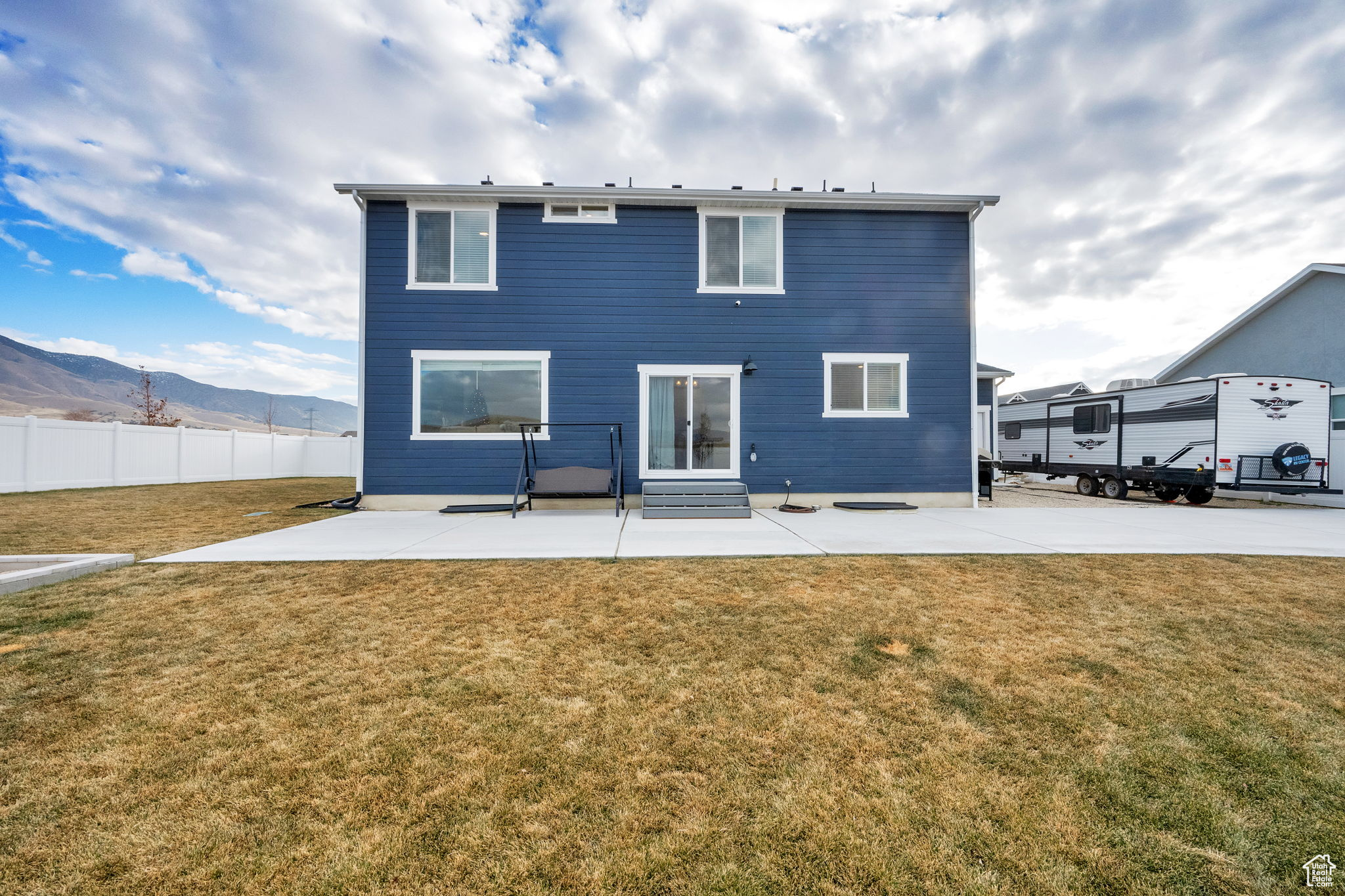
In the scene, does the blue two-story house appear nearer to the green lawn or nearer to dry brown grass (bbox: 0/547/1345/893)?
the green lawn

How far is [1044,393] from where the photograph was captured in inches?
744

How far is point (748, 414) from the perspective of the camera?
910 centimetres

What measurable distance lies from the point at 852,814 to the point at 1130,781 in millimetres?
1141

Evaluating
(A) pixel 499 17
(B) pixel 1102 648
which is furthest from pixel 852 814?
(A) pixel 499 17

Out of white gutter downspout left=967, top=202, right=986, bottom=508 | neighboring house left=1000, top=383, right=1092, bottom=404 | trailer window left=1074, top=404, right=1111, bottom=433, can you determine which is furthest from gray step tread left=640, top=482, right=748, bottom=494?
neighboring house left=1000, top=383, right=1092, bottom=404

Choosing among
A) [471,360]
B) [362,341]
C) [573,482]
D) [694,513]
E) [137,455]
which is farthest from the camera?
[137,455]

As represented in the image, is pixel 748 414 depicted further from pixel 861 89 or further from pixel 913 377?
pixel 861 89

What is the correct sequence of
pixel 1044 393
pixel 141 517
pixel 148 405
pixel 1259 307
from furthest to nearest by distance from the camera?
pixel 148 405
pixel 1044 393
pixel 1259 307
pixel 141 517

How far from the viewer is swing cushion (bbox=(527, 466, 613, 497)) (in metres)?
8.15

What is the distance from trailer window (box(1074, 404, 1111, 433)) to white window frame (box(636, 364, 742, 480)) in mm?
10490

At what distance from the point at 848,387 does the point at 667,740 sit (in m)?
8.33

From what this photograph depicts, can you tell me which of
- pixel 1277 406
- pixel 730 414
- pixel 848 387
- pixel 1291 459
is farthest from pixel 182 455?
pixel 1291 459

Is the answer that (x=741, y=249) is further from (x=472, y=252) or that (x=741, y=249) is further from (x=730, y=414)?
(x=472, y=252)

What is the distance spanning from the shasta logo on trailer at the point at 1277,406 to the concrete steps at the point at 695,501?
37.2 ft
